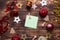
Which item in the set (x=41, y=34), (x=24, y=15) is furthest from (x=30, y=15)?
(x=41, y=34)

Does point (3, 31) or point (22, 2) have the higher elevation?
point (22, 2)

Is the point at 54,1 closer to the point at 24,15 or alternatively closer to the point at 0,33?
the point at 24,15

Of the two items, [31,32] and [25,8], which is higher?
[25,8]

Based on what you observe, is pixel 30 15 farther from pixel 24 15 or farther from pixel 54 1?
pixel 54 1

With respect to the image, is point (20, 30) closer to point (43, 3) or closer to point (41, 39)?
point (41, 39)

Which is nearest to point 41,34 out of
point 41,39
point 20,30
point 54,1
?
point 41,39
